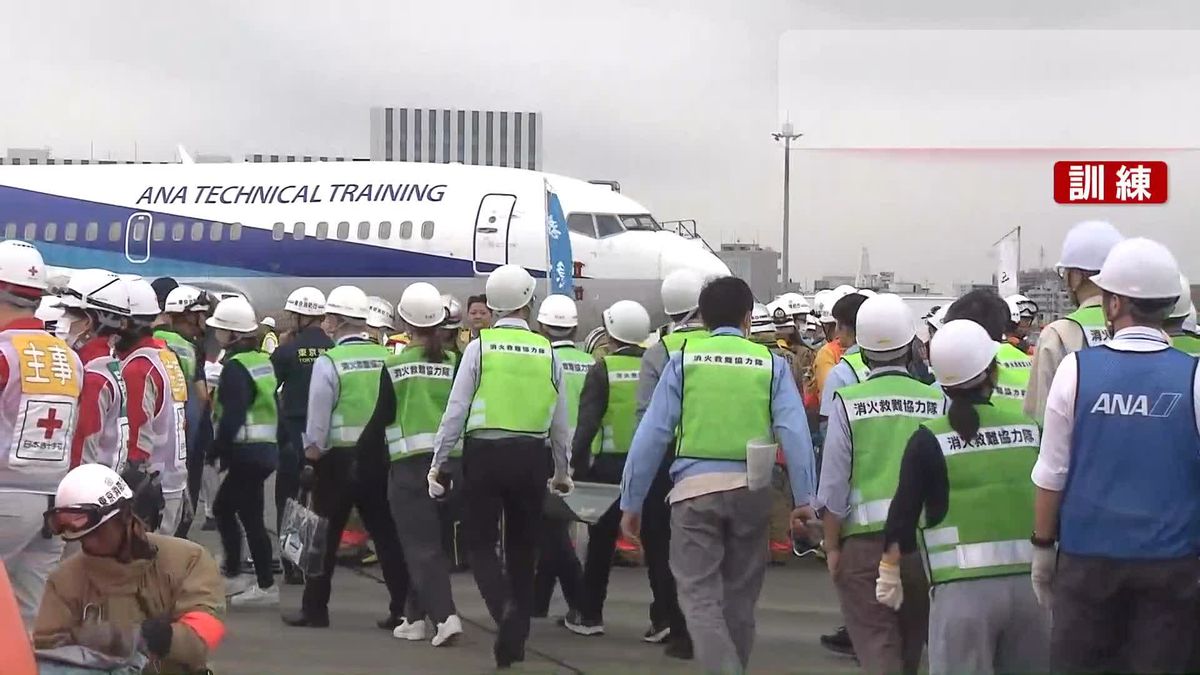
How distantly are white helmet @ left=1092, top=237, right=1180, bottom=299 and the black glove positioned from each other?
124 inches

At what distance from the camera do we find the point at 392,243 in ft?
78.2

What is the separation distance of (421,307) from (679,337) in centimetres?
149

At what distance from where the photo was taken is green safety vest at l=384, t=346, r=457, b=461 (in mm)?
8609

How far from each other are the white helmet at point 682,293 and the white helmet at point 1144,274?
364 centimetres

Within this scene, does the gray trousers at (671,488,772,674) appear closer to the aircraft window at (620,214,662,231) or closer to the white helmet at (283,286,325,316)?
the white helmet at (283,286,325,316)

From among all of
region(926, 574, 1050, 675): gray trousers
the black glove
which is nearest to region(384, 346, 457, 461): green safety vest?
region(926, 574, 1050, 675): gray trousers

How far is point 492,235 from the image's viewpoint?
2319 cm

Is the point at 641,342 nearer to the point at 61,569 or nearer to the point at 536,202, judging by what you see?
the point at 61,569

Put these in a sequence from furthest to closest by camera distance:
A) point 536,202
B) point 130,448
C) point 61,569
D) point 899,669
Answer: point 536,202 → point 130,448 → point 899,669 → point 61,569

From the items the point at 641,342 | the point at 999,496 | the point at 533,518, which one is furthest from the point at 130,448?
the point at 999,496

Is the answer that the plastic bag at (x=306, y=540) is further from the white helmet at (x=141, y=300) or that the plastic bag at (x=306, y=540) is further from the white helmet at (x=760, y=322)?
the white helmet at (x=760, y=322)

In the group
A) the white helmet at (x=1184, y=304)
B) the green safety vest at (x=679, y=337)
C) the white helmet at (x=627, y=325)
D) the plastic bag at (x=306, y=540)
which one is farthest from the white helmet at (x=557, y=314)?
the white helmet at (x=1184, y=304)

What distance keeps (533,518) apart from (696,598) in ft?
4.92

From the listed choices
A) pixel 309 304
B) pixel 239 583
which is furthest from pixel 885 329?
pixel 239 583
